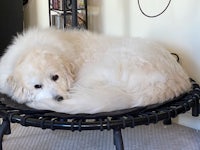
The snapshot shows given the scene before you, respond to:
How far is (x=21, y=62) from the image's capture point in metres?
1.51

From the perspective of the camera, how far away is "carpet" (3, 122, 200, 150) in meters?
1.86

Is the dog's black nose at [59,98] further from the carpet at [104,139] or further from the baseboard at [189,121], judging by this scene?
the baseboard at [189,121]

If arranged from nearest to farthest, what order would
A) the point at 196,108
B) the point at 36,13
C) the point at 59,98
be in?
the point at 59,98 → the point at 196,108 → the point at 36,13

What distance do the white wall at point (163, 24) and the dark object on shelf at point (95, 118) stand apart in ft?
2.10

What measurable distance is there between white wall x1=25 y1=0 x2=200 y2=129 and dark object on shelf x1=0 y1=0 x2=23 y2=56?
0.65m

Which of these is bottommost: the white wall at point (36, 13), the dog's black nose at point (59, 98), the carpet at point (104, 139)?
the carpet at point (104, 139)

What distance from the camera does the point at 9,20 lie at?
→ 2697 millimetres

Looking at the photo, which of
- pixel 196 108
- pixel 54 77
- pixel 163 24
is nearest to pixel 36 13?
pixel 163 24

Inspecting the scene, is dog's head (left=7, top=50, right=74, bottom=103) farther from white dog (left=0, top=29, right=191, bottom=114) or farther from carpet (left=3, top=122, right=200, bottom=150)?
carpet (left=3, top=122, right=200, bottom=150)

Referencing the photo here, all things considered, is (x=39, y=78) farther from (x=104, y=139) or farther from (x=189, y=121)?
(x=189, y=121)

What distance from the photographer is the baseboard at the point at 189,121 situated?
206cm

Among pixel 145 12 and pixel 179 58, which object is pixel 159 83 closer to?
pixel 179 58

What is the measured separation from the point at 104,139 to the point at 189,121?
55cm

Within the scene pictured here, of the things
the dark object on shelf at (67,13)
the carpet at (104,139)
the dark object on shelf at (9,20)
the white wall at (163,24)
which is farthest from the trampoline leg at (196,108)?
the dark object on shelf at (9,20)
